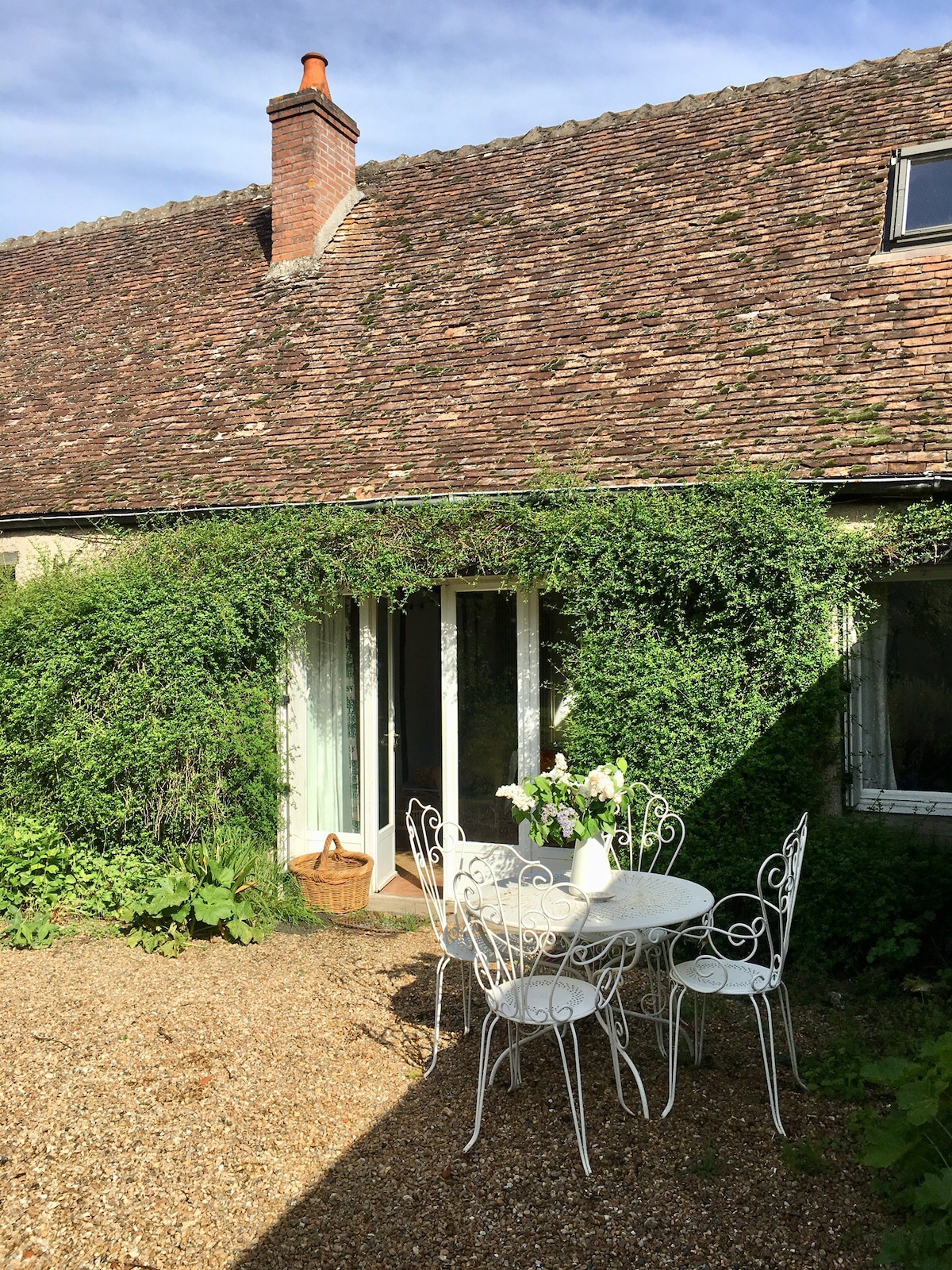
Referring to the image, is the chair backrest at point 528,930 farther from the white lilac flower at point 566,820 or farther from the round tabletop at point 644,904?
the white lilac flower at point 566,820

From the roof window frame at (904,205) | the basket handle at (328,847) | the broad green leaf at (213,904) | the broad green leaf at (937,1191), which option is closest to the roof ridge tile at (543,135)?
the roof window frame at (904,205)

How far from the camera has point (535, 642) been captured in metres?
7.02

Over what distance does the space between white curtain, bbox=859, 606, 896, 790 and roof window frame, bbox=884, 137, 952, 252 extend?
10.9ft

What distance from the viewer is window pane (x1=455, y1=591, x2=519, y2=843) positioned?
23.5ft

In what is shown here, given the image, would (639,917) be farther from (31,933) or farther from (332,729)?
(31,933)

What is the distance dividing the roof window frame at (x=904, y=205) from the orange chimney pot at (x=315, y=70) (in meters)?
6.42

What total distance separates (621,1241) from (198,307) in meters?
10.2

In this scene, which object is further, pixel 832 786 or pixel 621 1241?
pixel 832 786

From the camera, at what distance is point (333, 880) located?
712cm

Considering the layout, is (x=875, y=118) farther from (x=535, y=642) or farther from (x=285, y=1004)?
(x=285, y=1004)

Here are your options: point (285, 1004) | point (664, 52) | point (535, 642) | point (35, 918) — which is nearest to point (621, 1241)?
point (285, 1004)

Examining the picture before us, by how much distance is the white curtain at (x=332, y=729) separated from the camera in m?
7.76

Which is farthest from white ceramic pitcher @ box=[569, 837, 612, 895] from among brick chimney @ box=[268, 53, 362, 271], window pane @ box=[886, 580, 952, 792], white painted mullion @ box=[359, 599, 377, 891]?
brick chimney @ box=[268, 53, 362, 271]

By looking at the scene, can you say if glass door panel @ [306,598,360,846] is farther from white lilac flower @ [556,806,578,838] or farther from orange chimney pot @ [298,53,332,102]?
orange chimney pot @ [298,53,332,102]
